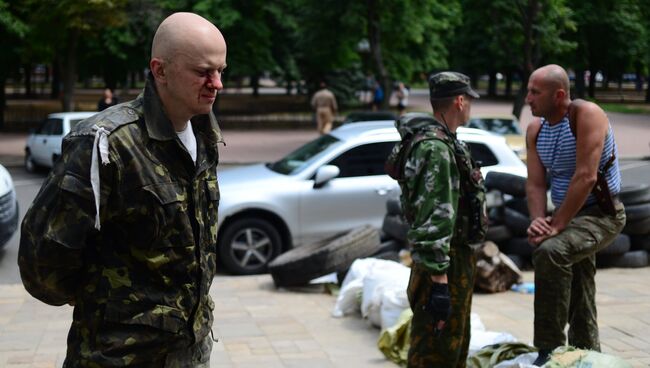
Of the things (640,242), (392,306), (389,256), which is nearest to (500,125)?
(640,242)

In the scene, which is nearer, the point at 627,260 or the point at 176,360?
the point at 176,360

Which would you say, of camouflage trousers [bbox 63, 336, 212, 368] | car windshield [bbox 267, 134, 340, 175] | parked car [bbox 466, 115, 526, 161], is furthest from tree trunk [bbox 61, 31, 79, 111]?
camouflage trousers [bbox 63, 336, 212, 368]

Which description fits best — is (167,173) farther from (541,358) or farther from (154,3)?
(154,3)

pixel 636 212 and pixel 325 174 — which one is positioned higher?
pixel 325 174

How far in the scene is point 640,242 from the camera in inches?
373

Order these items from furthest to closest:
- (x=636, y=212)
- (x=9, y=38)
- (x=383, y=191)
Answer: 1. (x=9, y=38)
2. (x=383, y=191)
3. (x=636, y=212)

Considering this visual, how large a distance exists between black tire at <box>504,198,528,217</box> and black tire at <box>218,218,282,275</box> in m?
2.63

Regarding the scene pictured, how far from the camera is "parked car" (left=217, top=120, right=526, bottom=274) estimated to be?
9.88 metres

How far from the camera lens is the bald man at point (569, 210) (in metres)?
5.10

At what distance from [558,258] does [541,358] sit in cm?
59

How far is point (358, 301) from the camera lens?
7.53m

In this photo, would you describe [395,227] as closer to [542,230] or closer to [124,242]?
[542,230]

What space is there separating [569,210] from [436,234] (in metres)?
1.32

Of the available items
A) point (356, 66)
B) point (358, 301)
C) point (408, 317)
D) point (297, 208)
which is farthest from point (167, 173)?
point (356, 66)
